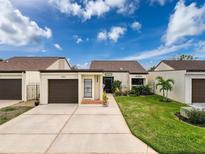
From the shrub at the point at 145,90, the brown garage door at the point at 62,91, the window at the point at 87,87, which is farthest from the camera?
the shrub at the point at 145,90

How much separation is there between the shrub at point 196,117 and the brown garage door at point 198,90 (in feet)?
21.4

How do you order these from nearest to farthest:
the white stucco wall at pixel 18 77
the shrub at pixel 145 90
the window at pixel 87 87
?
the window at pixel 87 87 → the white stucco wall at pixel 18 77 → the shrub at pixel 145 90

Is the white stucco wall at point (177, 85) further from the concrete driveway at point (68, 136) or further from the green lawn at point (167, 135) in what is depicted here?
the concrete driveway at point (68, 136)

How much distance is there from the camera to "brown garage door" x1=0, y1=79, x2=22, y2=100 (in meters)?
19.3

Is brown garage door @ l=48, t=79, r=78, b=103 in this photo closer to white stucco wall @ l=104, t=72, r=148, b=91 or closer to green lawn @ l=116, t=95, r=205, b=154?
green lawn @ l=116, t=95, r=205, b=154

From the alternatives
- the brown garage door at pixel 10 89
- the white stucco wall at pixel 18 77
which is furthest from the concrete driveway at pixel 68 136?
the brown garage door at pixel 10 89

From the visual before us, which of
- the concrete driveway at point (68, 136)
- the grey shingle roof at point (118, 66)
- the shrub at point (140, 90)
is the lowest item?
the concrete driveway at point (68, 136)

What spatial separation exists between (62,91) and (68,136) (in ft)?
31.8

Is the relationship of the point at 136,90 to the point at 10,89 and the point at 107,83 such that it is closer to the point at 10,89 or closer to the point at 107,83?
the point at 107,83

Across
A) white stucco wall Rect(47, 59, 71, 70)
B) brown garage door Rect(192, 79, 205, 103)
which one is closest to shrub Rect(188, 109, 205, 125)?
brown garage door Rect(192, 79, 205, 103)

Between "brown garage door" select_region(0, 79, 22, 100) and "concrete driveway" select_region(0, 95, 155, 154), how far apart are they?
28.3ft

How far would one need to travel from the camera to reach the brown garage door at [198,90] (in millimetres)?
16766

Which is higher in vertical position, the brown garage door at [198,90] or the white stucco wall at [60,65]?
the white stucco wall at [60,65]

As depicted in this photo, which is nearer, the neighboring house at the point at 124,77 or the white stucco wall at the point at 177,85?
the white stucco wall at the point at 177,85
